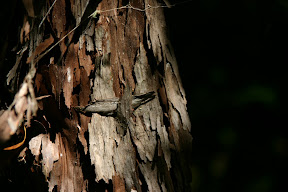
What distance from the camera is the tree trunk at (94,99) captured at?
767 mm

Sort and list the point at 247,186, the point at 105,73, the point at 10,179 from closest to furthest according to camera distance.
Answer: the point at 105,73 < the point at 10,179 < the point at 247,186

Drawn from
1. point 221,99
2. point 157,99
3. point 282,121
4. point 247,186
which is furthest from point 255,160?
point 157,99

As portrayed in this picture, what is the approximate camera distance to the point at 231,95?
1226 mm

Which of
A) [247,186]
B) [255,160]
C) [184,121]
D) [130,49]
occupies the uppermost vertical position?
[130,49]

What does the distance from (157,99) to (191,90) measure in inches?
17.6

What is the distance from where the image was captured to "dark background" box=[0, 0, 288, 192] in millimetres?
1216

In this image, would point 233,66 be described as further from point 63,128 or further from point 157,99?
point 63,128

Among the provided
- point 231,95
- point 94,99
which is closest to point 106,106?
point 94,99

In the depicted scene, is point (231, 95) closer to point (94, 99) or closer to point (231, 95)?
point (231, 95)

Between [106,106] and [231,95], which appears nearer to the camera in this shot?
[106,106]

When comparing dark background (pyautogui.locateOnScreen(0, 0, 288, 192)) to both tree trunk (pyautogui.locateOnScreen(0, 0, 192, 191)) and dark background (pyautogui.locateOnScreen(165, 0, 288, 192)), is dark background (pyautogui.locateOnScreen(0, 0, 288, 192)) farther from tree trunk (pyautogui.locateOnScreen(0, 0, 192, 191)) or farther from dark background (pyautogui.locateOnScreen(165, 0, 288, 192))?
tree trunk (pyautogui.locateOnScreen(0, 0, 192, 191))

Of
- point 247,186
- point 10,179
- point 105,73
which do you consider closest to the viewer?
point 105,73

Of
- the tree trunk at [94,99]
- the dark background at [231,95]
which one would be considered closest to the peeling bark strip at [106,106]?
the tree trunk at [94,99]

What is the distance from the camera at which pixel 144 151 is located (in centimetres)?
79
